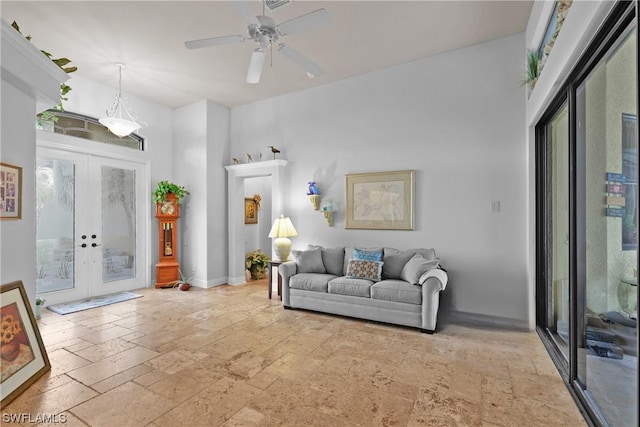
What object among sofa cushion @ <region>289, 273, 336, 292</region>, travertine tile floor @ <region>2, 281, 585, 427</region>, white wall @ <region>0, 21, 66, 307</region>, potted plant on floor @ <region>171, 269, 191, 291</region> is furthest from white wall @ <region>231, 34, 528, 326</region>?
white wall @ <region>0, 21, 66, 307</region>

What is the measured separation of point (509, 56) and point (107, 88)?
5.84m

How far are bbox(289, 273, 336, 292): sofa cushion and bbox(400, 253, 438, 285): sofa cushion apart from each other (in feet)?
3.19

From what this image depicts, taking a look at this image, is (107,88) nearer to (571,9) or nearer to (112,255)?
(112,255)

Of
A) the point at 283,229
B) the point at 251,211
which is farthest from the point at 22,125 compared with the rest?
the point at 251,211

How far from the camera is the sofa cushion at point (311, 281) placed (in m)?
4.16

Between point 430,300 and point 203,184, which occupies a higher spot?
point 203,184

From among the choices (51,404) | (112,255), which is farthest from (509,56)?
(112,255)

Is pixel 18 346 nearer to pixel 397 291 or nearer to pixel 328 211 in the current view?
pixel 397 291

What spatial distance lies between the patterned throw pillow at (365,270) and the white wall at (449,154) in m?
0.65

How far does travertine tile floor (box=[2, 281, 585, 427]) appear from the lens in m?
2.08

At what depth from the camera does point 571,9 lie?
80.2 inches

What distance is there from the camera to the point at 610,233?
6.18ft

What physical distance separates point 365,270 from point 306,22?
281cm

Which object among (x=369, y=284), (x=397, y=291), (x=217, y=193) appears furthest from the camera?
(x=217, y=193)
